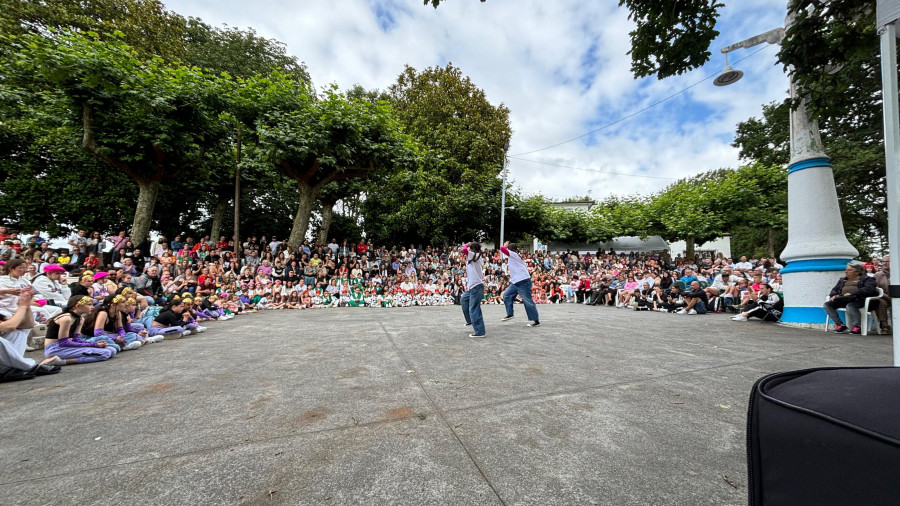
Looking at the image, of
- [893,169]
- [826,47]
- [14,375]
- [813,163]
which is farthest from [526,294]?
[14,375]

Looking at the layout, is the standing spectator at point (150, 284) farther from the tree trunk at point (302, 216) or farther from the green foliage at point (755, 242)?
the green foliage at point (755, 242)

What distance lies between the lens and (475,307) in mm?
6238

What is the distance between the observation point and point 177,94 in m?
13.6

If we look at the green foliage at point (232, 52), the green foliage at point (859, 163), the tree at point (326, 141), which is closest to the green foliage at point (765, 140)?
the green foliage at point (859, 163)

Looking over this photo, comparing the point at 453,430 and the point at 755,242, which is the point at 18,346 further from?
the point at 755,242

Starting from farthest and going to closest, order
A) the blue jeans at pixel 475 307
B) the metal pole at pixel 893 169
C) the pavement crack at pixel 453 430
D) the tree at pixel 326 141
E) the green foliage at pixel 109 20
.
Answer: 1. the green foliage at pixel 109 20
2. the tree at pixel 326 141
3. the blue jeans at pixel 475 307
4. the metal pole at pixel 893 169
5. the pavement crack at pixel 453 430

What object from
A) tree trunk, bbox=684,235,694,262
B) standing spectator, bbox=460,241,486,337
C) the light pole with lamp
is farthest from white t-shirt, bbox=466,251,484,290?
tree trunk, bbox=684,235,694,262

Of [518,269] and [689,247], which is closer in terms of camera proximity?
[518,269]

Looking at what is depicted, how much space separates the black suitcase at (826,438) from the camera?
64 centimetres

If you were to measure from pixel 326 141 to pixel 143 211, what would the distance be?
8801mm

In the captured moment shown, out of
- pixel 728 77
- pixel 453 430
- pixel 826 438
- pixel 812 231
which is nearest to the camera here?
pixel 826 438

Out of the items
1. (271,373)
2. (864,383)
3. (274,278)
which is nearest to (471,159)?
(274,278)

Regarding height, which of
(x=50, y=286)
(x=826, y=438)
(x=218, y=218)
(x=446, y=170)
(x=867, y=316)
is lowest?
(x=867, y=316)

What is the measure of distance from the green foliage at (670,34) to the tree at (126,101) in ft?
49.1
